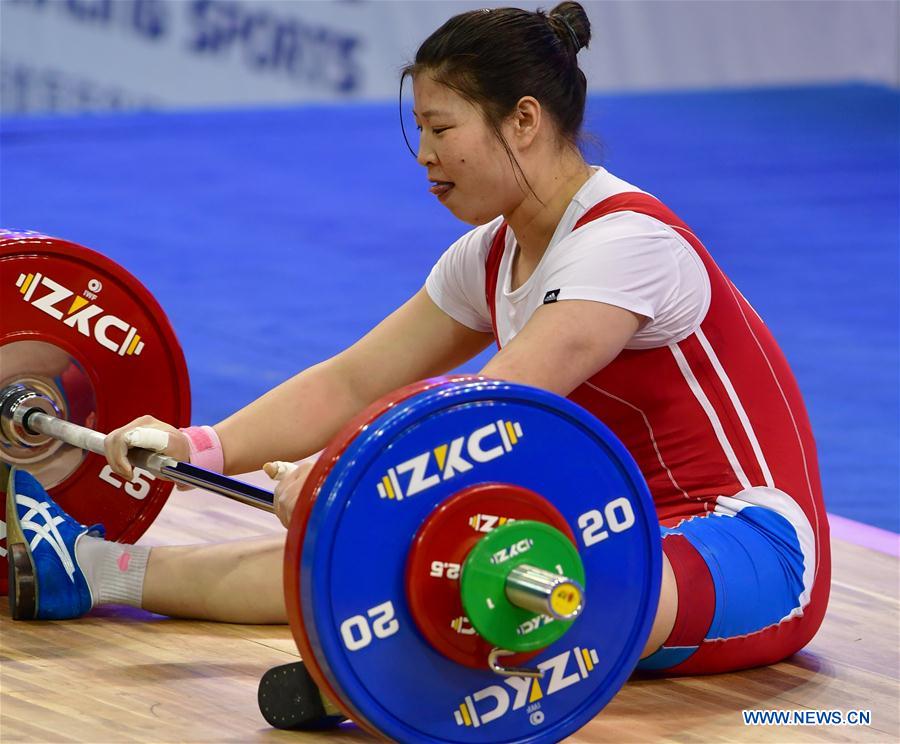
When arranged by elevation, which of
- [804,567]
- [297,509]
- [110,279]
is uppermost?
[110,279]

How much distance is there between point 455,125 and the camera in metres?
2.17

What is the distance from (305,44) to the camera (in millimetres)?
9133

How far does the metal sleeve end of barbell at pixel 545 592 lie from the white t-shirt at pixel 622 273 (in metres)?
0.42

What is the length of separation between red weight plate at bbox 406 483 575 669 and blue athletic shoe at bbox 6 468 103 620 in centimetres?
82

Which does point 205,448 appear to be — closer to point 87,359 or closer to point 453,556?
point 87,359

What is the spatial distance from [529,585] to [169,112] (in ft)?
25.8

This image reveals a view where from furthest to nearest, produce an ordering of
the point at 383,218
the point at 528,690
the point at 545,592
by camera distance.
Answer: the point at 383,218 → the point at 528,690 → the point at 545,592

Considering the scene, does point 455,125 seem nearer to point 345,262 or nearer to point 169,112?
point 345,262

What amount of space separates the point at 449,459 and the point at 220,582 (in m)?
0.77

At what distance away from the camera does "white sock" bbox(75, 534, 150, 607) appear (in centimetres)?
239

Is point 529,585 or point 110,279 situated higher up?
point 110,279

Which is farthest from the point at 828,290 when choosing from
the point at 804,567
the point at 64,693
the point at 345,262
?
the point at 64,693

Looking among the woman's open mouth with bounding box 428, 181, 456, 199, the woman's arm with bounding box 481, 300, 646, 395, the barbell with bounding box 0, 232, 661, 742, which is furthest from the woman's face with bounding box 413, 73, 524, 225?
the barbell with bounding box 0, 232, 661, 742

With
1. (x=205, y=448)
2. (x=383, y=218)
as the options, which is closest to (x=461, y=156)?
(x=205, y=448)
